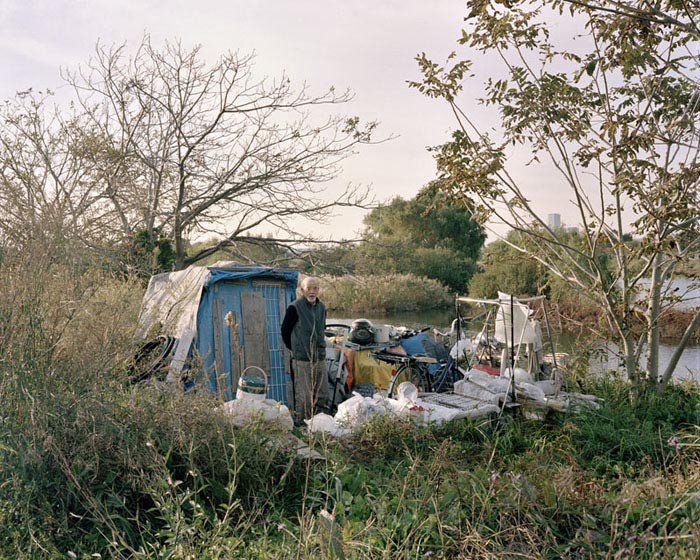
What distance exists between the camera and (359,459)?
5.50 m

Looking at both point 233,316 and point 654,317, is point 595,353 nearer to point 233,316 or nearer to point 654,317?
point 654,317

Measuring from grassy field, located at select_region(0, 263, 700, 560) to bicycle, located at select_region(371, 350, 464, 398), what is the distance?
295cm

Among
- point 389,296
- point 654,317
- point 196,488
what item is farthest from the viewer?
point 389,296

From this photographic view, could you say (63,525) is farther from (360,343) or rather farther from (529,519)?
(360,343)

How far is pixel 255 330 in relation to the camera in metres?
8.83

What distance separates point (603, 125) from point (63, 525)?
598 cm

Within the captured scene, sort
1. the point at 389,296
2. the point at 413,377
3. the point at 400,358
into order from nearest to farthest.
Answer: the point at 400,358, the point at 413,377, the point at 389,296

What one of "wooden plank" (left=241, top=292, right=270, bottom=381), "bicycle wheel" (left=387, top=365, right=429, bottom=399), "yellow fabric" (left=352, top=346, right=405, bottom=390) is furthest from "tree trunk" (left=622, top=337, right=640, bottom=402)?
"wooden plank" (left=241, top=292, right=270, bottom=381)

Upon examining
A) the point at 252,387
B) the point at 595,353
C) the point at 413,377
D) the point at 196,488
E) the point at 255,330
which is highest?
the point at 255,330

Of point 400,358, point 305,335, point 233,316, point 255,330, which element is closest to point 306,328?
point 305,335

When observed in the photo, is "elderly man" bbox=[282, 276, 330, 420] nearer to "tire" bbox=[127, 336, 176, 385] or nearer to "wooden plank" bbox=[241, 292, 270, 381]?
"wooden plank" bbox=[241, 292, 270, 381]

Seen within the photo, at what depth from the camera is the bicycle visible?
26.7 feet

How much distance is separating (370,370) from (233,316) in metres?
1.93

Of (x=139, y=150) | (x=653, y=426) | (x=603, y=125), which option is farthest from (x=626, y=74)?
(x=139, y=150)
